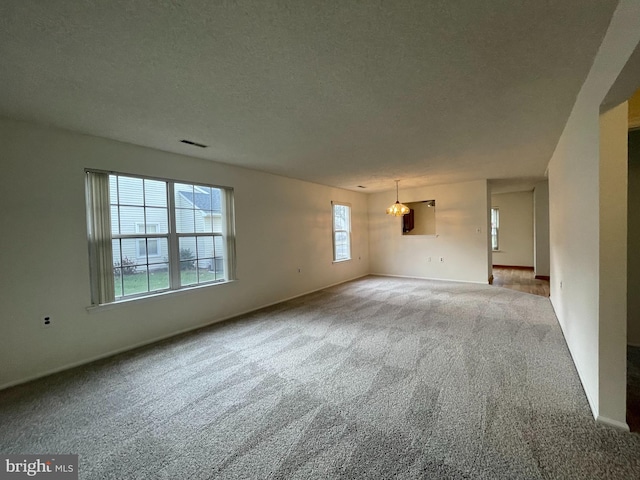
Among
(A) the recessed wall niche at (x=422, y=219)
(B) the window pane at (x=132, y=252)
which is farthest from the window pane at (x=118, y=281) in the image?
(A) the recessed wall niche at (x=422, y=219)

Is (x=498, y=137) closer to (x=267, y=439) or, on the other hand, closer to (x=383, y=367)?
(x=383, y=367)

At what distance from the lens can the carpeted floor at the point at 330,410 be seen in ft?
4.98

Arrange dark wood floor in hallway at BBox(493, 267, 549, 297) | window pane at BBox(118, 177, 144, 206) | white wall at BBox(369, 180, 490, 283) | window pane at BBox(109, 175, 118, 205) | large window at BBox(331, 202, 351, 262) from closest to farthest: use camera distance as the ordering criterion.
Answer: window pane at BBox(109, 175, 118, 205)
window pane at BBox(118, 177, 144, 206)
dark wood floor in hallway at BBox(493, 267, 549, 297)
white wall at BBox(369, 180, 490, 283)
large window at BBox(331, 202, 351, 262)

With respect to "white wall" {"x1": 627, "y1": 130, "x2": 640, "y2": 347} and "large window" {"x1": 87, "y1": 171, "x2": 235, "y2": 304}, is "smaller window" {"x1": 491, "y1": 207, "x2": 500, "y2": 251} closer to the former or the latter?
"white wall" {"x1": 627, "y1": 130, "x2": 640, "y2": 347}

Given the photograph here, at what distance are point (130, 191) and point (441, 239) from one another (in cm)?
662

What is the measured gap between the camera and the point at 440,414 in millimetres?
1897

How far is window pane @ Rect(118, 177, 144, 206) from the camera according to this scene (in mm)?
3262

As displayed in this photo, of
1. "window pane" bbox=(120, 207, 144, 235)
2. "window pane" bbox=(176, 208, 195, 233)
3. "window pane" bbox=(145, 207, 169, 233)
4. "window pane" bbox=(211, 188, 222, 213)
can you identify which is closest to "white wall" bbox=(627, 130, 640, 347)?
"window pane" bbox=(211, 188, 222, 213)

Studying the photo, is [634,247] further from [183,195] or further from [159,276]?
[159,276]

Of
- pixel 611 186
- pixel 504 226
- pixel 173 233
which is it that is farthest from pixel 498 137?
pixel 504 226

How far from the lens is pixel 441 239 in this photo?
6.86 m

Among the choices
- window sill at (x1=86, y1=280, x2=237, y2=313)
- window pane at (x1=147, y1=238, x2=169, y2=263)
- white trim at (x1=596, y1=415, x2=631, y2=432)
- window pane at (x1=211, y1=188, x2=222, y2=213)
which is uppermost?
window pane at (x1=211, y1=188, x2=222, y2=213)

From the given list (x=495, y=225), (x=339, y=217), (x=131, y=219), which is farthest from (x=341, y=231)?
(x=495, y=225)

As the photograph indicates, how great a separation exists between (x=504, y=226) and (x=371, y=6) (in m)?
9.72
